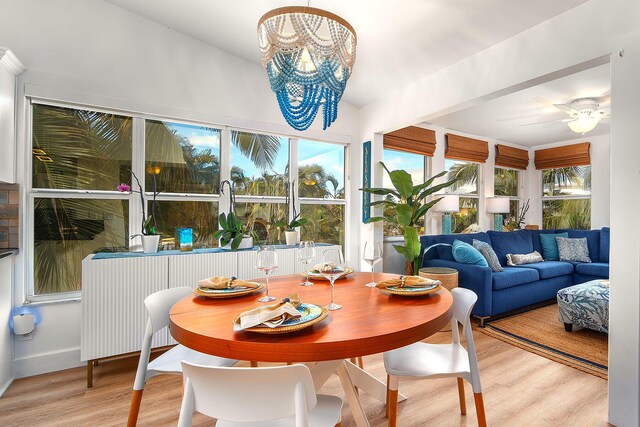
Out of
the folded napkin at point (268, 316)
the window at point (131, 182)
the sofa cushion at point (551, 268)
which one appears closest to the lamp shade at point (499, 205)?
the sofa cushion at point (551, 268)

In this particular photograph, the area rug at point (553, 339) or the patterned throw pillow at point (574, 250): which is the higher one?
the patterned throw pillow at point (574, 250)

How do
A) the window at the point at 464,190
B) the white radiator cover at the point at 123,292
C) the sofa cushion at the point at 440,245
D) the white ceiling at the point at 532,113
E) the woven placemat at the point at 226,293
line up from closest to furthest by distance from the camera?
the woven placemat at the point at 226,293 < the white radiator cover at the point at 123,292 < the white ceiling at the point at 532,113 < the sofa cushion at the point at 440,245 < the window at the point at 464,190

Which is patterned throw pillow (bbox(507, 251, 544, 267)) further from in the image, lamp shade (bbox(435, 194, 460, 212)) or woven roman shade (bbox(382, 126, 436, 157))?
woven roman shade (bbox(382, 126, 436, 157))

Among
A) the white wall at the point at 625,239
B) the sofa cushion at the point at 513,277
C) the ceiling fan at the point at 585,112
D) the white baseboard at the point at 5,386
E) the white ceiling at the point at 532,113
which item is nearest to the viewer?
the white wall at the point at 625,239

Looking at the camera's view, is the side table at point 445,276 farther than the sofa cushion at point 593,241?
No

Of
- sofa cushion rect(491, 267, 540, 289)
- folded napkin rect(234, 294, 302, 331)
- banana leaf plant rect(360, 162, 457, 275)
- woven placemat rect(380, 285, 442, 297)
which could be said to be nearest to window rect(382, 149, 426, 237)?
banana leaf plant rect(360, 162, 457, 275)

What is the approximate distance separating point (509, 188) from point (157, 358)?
618cm

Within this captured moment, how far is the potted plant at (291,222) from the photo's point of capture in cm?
329

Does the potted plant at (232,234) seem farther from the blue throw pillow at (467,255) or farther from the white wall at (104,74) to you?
the blue throw pillow at (467,255)

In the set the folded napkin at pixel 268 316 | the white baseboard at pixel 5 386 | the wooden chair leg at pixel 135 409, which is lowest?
the white baseboard at pixel 5 386

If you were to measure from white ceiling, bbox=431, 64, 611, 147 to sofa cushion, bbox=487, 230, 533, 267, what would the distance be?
158 cm

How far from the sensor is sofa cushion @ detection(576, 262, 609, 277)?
13.4 ft

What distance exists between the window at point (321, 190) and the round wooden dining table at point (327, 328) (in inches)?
85.8

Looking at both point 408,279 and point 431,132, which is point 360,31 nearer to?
point 408,279
